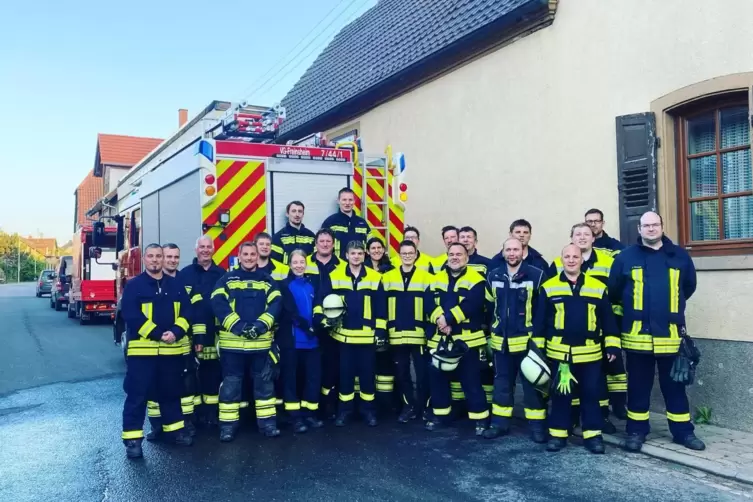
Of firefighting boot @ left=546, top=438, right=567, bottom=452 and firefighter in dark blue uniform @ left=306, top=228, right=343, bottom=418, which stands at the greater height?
firefighter in dark blue uniform @ left=306, top=228, right=343, bottom=418

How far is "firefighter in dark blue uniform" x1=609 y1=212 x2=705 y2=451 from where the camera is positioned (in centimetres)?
562

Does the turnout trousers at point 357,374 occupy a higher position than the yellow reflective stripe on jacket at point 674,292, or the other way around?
the yellow reflective stripe on jacket at point 674,292

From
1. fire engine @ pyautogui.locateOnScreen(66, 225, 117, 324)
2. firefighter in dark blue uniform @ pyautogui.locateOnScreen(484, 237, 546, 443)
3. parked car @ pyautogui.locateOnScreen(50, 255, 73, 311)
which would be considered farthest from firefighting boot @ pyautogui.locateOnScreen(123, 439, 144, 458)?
parked car @ pyautogui.locateOnScreen(50, 255, 73, 311)

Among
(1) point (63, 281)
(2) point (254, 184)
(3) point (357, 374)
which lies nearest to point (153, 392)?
(3) point (357, 374)

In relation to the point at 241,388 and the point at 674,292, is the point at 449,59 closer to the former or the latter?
the point at 674,292

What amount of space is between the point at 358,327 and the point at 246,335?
1.15m

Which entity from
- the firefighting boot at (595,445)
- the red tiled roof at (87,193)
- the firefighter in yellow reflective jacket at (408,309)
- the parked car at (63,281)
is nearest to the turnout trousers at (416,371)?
the firefighter in yellow reflective jacket at (408,309)

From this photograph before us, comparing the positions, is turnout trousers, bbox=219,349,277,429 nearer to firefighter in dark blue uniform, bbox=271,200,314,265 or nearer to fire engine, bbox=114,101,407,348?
firefighter in dark blue uniform, bbox=271,200,314,265

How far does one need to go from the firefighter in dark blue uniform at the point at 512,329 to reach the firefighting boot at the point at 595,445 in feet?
1.30

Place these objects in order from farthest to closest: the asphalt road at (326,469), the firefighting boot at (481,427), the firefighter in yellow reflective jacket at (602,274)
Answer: the firefighting boot at (481,427)
the firefighter in yellow reflective jacket at (602,274)
the asphalt road at (326,469)

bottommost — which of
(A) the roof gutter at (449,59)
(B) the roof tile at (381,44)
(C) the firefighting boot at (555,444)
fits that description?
(C) the firefighting boot at (555,444)

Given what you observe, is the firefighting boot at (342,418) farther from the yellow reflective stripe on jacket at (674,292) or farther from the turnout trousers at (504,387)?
the yellow reflective stripe on jacket at (674,292)

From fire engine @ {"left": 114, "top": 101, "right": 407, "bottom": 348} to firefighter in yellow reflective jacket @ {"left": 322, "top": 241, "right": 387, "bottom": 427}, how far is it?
4.85 ft

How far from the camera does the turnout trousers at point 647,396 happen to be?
18.6ft
